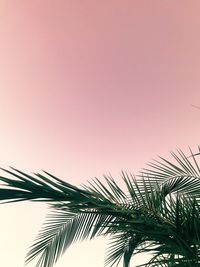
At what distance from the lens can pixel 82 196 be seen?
2.80ft

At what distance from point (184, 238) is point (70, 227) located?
1.22 m

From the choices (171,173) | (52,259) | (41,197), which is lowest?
(52,259)

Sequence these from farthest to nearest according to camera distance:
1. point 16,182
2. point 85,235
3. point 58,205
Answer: point 85,235 → point 58,205 → point 16,182

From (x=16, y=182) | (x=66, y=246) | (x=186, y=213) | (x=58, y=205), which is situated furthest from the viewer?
(x=66, y=246)

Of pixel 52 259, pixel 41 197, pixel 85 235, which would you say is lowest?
pixel 52 259

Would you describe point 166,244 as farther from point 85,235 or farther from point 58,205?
point 85,235

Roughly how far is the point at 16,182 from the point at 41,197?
80 millimetres

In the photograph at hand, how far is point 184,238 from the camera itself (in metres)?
0.94

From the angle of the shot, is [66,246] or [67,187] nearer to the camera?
[67,187]

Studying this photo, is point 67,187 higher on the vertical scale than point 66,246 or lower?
higher

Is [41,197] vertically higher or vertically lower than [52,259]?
higher

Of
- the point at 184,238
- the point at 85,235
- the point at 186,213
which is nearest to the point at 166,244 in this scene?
the point at 184,238

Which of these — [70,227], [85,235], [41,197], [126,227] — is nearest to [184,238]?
[126,227]

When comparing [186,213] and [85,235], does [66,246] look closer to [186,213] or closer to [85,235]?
[85,235]
